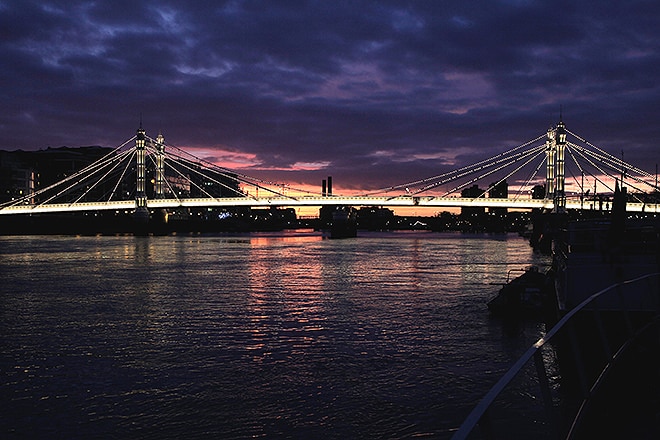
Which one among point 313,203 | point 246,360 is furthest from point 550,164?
point 246,360

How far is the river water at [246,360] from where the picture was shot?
11.3m

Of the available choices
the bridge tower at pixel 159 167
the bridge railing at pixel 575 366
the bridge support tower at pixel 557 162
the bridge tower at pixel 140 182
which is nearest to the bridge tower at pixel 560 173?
the bridge support tower at pixel 557 162

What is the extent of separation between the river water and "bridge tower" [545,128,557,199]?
9107cm

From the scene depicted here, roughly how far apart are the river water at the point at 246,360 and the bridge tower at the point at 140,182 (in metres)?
92.1

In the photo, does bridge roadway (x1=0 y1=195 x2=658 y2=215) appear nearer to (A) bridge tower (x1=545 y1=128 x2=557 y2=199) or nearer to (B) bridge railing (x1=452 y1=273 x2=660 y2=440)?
(A) bridge tower (x1=545 y1=128 x2=557 y2=199)

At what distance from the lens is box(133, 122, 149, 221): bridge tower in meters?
122

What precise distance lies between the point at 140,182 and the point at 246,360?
391ft

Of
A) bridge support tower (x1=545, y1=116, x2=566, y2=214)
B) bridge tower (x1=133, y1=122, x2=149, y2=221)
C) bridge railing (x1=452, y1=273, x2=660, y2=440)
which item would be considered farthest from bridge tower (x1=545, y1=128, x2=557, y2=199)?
bridge railing (x1=452, y1=273, x2=660, y2=440)

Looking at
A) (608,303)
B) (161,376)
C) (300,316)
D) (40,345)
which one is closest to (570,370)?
(608,303)

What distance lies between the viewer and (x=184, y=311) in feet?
80.8

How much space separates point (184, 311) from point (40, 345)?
287 inches

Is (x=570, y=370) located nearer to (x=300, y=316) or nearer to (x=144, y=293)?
(x=300, y=316)

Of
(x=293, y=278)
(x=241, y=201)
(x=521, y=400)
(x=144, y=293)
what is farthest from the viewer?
(x=241, y=201)

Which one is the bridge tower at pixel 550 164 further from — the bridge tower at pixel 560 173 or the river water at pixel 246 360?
the river water at pixel 246 360
